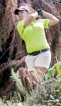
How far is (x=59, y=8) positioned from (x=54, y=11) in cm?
26

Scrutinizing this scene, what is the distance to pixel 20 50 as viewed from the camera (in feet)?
17.0

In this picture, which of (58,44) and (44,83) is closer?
(44,83)

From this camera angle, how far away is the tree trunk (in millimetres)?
5004

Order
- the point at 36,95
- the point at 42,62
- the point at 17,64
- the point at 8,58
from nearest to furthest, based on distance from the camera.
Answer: the point at 36,95 < the point at 42,62 < the point at 17,64 < the point at 8,58

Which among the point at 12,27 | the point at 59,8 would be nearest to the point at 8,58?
the point at 12,27

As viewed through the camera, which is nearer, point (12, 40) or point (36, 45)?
point (36, 45)

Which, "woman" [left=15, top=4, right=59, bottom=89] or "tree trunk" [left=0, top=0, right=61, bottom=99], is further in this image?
"tree trunk" [left=0, top=0, right=61, bottom=99]

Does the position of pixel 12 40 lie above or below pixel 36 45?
below

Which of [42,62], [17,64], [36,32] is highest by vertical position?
[36,32]

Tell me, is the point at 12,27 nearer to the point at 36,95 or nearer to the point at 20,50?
the point at 20,50

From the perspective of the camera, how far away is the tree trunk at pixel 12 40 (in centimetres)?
500

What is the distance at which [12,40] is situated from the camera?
16.9 feet

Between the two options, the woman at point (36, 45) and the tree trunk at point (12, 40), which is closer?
the woman at point (36, 45)

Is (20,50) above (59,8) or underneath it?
underneath
